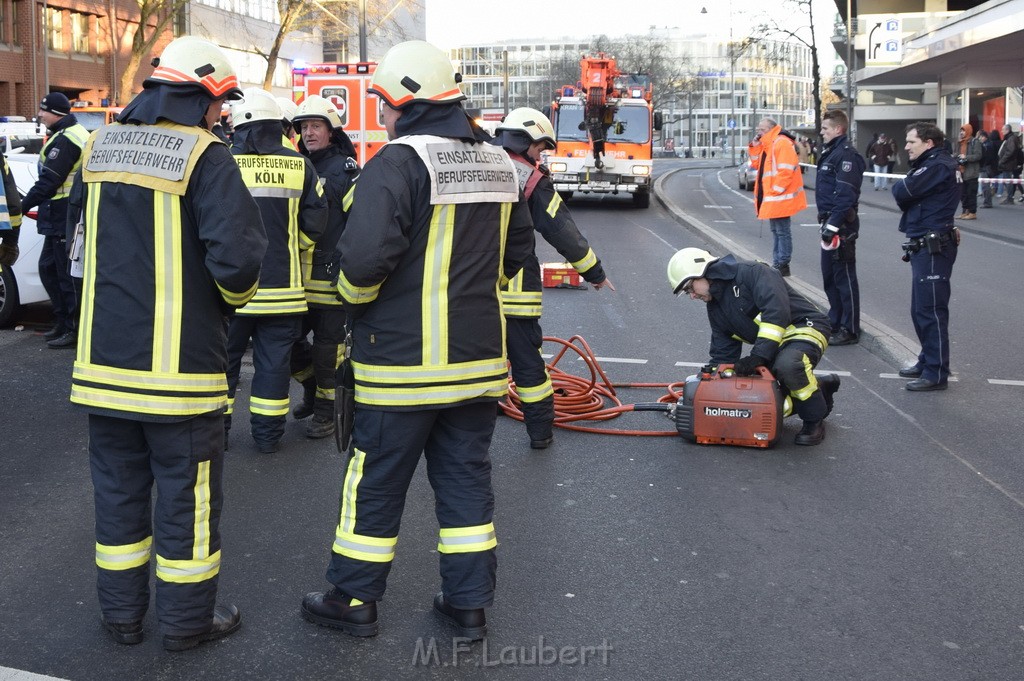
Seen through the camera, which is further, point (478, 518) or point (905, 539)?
point (905, 539)

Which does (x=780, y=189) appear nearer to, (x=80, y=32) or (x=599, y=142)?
(x=599, y=142)

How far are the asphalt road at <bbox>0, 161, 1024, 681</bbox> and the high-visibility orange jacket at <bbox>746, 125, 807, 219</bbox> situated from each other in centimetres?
594

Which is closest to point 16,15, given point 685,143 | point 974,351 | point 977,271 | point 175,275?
point 977,271

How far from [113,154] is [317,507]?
7.22 feet

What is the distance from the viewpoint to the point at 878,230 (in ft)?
70.8

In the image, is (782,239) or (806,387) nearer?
(806,387)

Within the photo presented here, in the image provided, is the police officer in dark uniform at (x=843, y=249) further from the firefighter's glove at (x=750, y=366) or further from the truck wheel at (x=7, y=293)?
the truck wheel at (x=7, y=293)

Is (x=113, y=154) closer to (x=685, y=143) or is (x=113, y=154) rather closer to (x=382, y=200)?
(x=382, y=200)

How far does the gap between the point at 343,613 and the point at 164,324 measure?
117 cm

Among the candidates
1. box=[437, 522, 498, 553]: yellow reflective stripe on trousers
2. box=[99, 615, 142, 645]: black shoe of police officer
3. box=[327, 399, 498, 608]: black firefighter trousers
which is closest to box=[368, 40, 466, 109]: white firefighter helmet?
box=[327, 399, 498, 608]: black firefighter trousers

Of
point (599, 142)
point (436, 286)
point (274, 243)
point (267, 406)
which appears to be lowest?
point (267, 406)

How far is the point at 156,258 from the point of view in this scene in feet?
12.5

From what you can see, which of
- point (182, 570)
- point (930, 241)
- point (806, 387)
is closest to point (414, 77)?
point (182, 570)

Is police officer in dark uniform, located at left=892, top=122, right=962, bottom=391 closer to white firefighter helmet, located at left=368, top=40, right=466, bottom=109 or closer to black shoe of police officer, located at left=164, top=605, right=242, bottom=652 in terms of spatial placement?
white firefighter helmet, located at left=368, top=40, right=466, bottom=109
